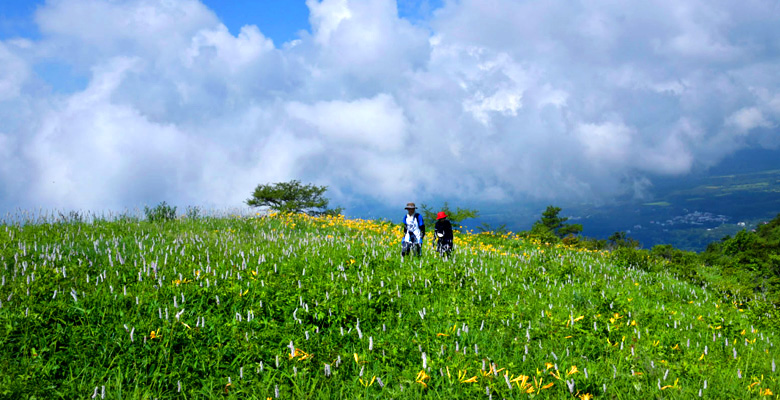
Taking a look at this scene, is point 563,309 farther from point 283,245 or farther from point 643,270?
point 643,270

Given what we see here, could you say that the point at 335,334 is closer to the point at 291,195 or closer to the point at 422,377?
the point at 422,377

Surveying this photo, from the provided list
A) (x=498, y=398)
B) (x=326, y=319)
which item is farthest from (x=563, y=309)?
(x=326, y=319)

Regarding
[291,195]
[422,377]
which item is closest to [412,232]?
[422,377]

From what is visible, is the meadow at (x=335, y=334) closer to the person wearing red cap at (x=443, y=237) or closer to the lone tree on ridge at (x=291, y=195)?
the person wearing red cap at (x=443, y=237)

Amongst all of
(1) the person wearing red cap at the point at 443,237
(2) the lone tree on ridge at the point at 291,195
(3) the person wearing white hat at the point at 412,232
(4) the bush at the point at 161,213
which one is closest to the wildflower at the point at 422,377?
(3) the person wearing white hat at the point at 412,232

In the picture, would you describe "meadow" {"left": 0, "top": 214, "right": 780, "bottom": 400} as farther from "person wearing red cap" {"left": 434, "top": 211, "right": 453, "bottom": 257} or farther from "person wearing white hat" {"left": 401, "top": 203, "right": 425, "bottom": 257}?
"person wearing red cap" {"left": 434, "top": 211, "right": 453, "bottom": 257}

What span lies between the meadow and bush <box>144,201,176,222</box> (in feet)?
20.6

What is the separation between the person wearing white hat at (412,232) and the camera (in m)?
10.6

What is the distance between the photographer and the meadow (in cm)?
434

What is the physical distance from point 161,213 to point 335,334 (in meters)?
13.6

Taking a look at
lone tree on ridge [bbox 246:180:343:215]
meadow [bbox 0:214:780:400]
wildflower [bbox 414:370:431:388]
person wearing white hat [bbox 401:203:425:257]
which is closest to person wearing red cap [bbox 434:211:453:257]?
person wearing white hat [bbox 401:203:425:257]

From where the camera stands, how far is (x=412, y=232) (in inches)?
420

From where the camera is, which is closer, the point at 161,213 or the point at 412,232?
the point at 412,232

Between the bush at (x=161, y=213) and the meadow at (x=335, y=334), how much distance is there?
6290mm
